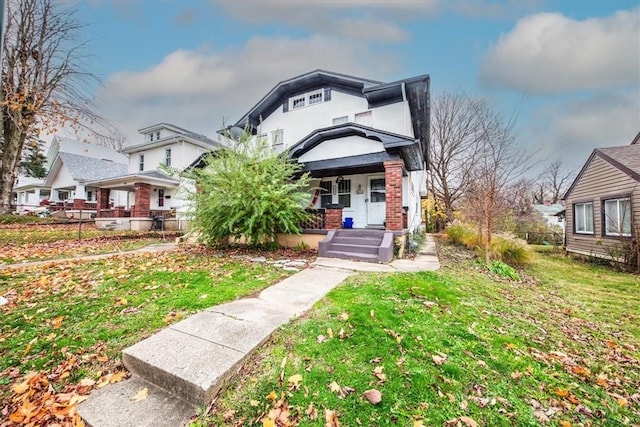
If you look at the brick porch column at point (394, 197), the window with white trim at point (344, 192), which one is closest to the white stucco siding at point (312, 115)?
the window with white trim at point (344, 192)

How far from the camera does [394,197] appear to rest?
8359 mm

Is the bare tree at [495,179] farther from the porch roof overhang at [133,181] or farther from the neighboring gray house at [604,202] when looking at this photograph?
the porch roof overhang at [133,181]

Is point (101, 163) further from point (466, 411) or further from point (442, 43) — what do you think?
point (466, 411)

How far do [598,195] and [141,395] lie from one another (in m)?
16.6

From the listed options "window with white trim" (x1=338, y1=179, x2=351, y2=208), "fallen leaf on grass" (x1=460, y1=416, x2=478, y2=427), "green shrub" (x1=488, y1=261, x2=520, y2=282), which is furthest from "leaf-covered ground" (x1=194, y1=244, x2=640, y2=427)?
"window with white trim" (x1=338, y1=179, x2=351, y2=208)

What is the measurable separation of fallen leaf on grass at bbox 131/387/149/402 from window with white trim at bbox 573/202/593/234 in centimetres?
1685

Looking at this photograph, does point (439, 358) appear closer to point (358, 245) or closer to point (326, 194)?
point (358, 245)

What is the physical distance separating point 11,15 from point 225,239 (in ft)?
46.0

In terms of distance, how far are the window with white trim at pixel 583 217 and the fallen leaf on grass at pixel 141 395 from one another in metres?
16.9

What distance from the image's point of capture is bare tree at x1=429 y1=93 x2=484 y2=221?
2125 cm

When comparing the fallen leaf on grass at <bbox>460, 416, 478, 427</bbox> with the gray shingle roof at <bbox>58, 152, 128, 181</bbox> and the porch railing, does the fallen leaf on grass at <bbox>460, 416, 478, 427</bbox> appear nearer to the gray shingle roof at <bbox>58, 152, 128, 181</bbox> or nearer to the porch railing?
the porch railing

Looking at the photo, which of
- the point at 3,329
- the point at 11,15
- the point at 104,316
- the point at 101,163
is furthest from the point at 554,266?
the point at 101,163

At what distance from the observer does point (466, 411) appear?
2160 millimetres

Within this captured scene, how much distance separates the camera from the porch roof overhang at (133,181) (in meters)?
16.9
